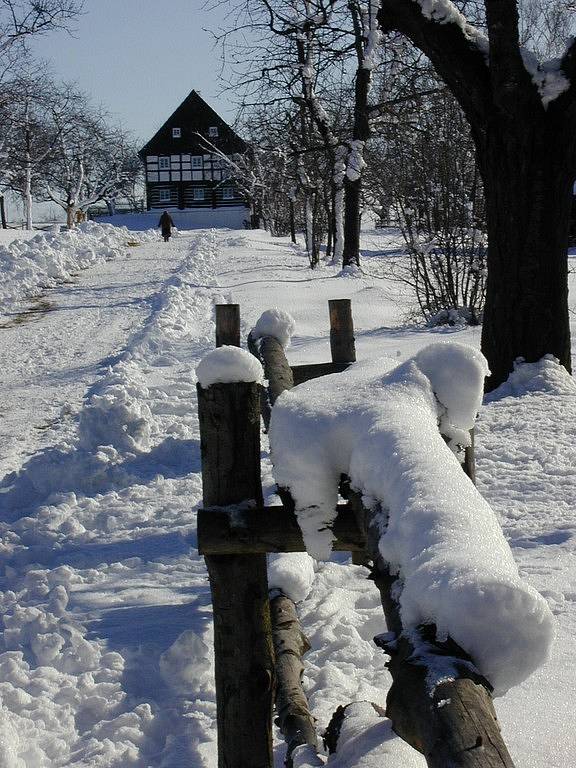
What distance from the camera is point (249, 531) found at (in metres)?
2.52

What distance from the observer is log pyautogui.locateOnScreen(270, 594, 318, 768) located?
2709 millimetres

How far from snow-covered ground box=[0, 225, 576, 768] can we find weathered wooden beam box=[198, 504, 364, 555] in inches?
21.9

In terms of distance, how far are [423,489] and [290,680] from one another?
144 cm

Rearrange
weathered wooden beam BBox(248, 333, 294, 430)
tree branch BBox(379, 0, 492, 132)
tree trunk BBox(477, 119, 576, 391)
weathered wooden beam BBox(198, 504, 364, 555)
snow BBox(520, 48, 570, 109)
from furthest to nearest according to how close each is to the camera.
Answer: tree branch BBox(379, 0, 492, 132)
tree trunk BBox(477, 119, 576, 391)
snow BBox(520, 48, 570, 109)
weathered wooden beam BBox(248, 333, 294, 430)
weathered wooden beam BBox(198, 504, 364, 555)

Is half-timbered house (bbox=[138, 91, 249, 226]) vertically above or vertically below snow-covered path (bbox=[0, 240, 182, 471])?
above

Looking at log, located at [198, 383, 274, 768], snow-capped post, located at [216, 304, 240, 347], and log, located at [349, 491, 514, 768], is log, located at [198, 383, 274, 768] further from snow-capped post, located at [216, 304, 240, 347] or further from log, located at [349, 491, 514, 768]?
snow-capped post, located at [216, 304, 240, 347]

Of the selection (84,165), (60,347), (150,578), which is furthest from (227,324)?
(84,165)

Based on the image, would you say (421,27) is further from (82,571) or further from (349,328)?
(82,571)

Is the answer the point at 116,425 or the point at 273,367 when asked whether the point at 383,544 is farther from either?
the point at 116,425

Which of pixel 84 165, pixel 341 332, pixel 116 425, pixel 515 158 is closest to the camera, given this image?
pixel 341 332

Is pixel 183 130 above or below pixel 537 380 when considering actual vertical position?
above

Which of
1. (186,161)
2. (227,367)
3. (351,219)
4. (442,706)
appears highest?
(186,161)

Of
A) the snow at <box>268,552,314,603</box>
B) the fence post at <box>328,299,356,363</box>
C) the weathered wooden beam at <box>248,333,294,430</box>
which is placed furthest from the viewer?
the fence post at <box>328,299,356,363</box>

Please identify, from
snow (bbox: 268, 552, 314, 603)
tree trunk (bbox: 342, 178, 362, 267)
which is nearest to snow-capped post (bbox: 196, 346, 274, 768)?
snow (bbox: 268, 552, 314, 603)
